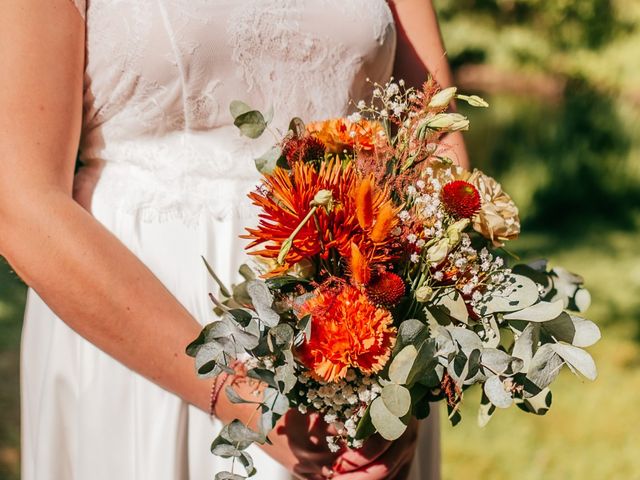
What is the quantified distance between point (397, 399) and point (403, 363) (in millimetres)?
55

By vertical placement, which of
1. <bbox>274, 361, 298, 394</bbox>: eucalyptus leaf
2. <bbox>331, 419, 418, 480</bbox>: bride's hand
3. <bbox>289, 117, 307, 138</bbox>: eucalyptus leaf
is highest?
<bbox>289, 117, 307, 138</bbox>: eucalyptus leaf

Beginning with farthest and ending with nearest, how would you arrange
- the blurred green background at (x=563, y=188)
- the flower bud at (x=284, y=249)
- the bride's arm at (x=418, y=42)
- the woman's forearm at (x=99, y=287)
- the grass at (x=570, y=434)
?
1. the blurred green background at (x=563, y=188)
2. the grass at (x=570, y=434)
3. the bride's arm at (x=418, y=42)
4. the woman's forearm at (x=99, y=287)
5. the flower bud at (x=284, y=249)

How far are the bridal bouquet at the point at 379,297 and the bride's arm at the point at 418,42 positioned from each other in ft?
1.71

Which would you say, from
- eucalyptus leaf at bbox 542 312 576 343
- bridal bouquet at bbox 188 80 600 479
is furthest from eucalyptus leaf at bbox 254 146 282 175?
eucalyptus leaf at bbox 542 312 576 343

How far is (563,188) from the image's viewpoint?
7824mm

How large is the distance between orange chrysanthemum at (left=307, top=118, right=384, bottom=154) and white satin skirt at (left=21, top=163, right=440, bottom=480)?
35 cm

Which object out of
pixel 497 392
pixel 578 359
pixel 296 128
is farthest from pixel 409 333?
pixel 296 128

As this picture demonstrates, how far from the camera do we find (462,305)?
1.26 meters

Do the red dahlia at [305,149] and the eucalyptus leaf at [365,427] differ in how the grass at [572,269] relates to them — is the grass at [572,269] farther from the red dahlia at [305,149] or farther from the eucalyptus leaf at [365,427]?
the eucalyptus leaf at [365,427]

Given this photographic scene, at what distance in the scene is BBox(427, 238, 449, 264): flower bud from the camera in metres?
1.22

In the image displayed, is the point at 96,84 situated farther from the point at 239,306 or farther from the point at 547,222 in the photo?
the point at 547,222

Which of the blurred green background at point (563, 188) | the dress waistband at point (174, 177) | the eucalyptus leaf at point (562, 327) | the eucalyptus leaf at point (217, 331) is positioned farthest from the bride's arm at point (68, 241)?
the blurred green background at point (563, 188)

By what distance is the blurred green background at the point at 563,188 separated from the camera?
→ 3.99 metres

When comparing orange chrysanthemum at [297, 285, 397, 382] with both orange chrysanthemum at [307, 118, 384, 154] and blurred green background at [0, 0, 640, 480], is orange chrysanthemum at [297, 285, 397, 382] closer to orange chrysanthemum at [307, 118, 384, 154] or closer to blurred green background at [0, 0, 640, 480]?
orange chrysanthemum at [307, 118, 384, 154]
